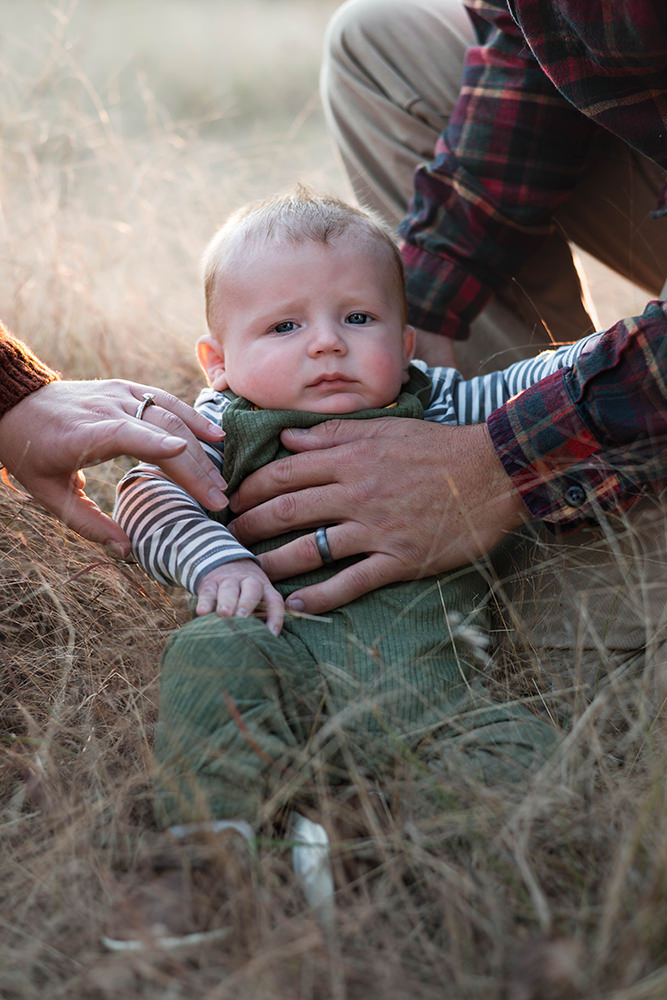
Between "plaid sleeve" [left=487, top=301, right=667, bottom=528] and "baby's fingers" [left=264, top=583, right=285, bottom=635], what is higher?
"plaid sleeve" [left=487, top=301, right=667, bottom=528]

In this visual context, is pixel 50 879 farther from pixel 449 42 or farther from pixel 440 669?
pixel 449 42

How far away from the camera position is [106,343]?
111 inches

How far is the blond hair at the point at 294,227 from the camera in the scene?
5.40 ft

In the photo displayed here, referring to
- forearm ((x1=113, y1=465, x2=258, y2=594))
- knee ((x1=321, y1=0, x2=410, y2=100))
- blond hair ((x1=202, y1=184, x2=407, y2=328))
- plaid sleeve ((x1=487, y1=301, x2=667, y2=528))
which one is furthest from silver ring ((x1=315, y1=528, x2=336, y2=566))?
knee ((x1=321, y1=0, x2=410, y2=100))

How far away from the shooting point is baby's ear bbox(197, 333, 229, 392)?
1.72 m

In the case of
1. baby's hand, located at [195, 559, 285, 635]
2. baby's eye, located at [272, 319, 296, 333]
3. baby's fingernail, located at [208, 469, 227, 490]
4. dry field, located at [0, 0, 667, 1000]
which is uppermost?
baby's eye, located at [272, 319, 296, 333]

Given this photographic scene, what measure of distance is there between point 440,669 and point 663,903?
1.80 ft

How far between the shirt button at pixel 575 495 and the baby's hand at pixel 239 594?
20.6 inches

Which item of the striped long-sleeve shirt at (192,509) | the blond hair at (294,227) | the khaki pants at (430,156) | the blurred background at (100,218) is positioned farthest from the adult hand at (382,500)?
the blurred background at (100,218)

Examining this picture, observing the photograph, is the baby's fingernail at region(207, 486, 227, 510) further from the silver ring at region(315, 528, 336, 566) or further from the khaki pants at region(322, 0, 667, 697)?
the khaki pants at region(322, 0, 667, 697)

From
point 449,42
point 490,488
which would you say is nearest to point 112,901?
point 490,488

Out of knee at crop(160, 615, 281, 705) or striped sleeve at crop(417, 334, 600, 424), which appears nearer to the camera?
knee at crop(160, 615, 281, 705)

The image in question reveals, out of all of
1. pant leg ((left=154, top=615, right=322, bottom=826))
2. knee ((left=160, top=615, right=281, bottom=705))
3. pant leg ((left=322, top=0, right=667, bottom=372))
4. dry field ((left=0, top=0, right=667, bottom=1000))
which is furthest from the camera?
pant leg ((left=322, top=0, right=667, bottom=372))

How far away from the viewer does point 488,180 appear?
212 cm
